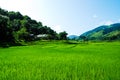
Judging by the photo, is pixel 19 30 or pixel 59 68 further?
pixel 19 30

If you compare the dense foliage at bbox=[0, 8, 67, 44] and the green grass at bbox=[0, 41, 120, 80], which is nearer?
the green grass at bbox=[0, 41, 120, 80]

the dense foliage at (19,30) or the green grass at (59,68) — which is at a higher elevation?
the dense foliage at (19,30)

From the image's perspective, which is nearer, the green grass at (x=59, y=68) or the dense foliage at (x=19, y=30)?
the green grass at (x=59, y=68)

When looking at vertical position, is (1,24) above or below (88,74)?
above

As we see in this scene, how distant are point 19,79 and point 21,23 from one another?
67.6m

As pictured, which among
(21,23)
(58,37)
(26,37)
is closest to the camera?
(26,37)

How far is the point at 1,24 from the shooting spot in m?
37.1

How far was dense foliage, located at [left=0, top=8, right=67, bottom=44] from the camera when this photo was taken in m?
37.5

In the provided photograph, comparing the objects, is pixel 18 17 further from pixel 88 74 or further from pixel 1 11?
pixel 88 74

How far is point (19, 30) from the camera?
206ft

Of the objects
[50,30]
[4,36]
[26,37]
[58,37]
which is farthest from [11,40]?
[50,30]

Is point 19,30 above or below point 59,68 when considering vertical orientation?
above

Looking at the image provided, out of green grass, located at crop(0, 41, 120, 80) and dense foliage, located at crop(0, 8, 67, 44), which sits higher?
dense foliage, located at crop(0, 8, 67, 44)

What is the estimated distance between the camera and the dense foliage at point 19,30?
3749cm
